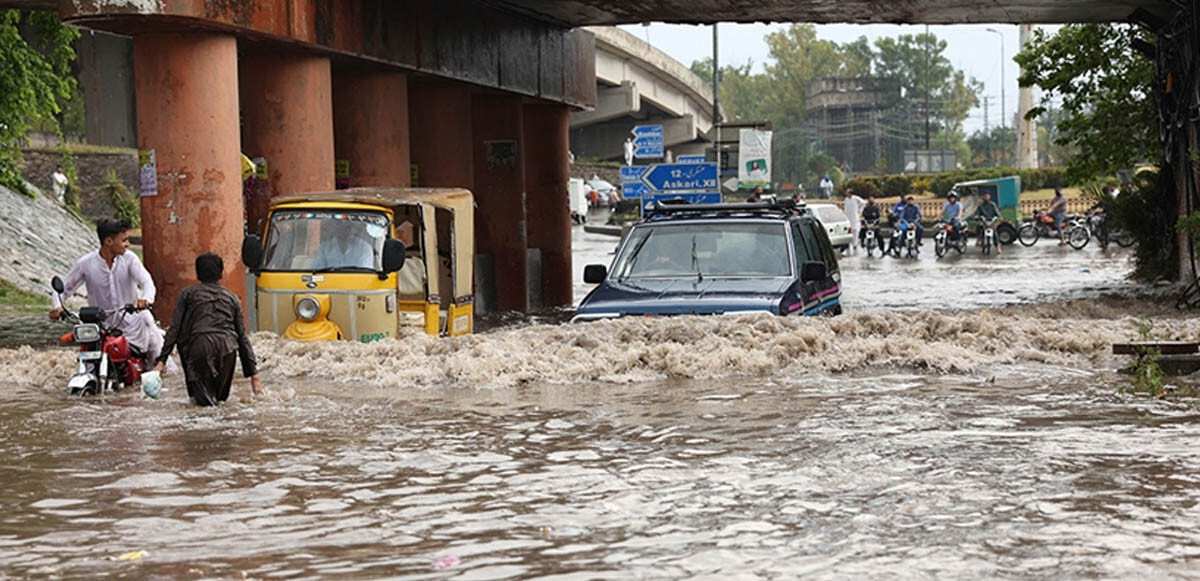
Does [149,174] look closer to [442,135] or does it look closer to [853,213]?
[442,135]

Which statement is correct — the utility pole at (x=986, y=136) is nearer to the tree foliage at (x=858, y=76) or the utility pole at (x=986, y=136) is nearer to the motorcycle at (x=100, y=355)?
the tree foliage at (x=858, y=76)

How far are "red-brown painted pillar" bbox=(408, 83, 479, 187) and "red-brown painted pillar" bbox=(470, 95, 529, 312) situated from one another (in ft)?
7.58

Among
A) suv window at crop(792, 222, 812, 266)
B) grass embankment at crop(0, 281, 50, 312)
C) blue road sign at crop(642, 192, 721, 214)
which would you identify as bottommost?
grass embankment at crop(0, 281, 50, 312)

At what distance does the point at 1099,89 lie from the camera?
26.9 m

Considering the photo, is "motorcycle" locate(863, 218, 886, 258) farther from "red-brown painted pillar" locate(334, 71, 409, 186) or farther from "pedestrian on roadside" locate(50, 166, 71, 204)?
"red-brown painted pillar" locate(334, 71, 409, 186)

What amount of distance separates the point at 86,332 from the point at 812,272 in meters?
6.80

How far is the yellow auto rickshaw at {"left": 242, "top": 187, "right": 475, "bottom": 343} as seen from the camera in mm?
16219

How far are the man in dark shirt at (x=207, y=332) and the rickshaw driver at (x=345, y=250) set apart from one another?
4319 mm

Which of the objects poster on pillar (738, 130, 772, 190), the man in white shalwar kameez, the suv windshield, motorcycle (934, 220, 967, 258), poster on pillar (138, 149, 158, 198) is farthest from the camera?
motorcycle (934, 220, 967, 258)

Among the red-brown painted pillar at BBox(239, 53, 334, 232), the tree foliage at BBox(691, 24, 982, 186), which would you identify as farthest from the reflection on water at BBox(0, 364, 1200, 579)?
the tree foliage at BBox(691, 24, 982, 186)

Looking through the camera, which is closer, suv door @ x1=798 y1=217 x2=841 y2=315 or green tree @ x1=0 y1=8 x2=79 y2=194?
suv door @ x1=798 y1=217 x2=841 y2=315

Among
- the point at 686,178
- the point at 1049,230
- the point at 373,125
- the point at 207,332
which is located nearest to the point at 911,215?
the point at 1049,230

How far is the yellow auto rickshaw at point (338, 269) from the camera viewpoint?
16219mm

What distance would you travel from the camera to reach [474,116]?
2945cm
